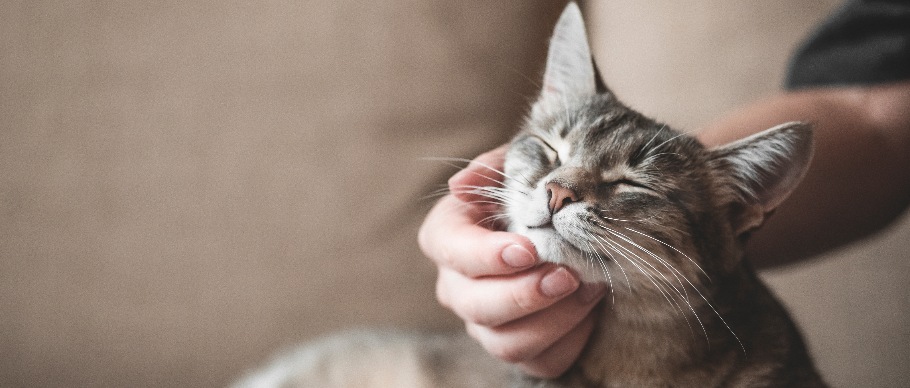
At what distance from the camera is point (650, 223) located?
445 mm

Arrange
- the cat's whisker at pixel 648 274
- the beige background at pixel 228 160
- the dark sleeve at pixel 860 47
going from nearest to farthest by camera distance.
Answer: the cat's whisker at pixel 648 274 → the beige background at pixel 228 160 → the dark sleeve at pixel 860 47

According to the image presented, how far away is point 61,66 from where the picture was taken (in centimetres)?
55

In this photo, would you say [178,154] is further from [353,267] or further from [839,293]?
[839,293]

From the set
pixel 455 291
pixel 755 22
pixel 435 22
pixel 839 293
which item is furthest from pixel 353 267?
pixel 839 293

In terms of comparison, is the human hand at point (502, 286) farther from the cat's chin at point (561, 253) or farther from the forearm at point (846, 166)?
the forearm at point (846, 166)

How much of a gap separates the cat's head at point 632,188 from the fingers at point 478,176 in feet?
0.04

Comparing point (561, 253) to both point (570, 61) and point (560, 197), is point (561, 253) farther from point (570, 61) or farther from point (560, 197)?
point (570, 61)

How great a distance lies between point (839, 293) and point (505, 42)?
763 millimetres

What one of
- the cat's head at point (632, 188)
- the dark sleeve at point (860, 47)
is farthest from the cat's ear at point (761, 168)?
the dark sleeve at point (860, 47)

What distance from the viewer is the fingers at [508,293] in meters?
0.44

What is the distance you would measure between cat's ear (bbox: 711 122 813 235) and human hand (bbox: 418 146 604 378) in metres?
0.14

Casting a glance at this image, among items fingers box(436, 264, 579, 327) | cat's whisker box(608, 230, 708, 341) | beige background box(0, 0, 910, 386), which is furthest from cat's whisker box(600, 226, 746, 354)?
beige background box(0, 0, 910, 386)

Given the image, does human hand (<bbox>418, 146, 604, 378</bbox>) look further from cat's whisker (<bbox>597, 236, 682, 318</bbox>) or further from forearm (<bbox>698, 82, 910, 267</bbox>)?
forearm (<bbox>698, 82, 910, 267</bbox>)

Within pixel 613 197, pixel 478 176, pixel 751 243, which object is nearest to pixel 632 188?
pixel 613 197
